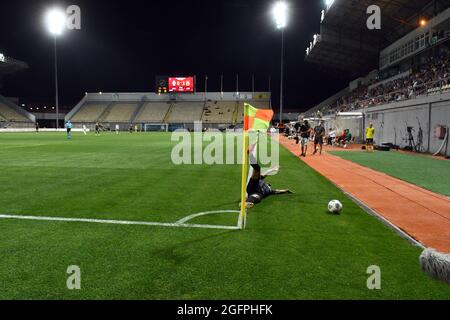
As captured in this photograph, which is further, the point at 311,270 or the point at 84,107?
the point at 84,107

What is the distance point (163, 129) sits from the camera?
77562mm

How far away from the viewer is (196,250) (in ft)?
15.8

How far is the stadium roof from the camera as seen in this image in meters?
34.9

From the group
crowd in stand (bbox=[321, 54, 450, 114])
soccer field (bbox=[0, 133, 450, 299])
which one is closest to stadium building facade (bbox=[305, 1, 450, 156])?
crowd in stand (bbox=[321, 54, 450, 114])

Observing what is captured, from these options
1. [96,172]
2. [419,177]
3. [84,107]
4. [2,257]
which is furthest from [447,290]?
[84,107]

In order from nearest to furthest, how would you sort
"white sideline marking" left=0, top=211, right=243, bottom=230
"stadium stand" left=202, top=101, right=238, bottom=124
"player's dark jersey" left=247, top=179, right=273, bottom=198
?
"white sideline marking" left=0, top=211, right=243, bottom=230 → "player's dark jersey" left=247, top=179, right=273, bottom=198 → "stadium stand" left=202, top=101, right=238, bottom=124

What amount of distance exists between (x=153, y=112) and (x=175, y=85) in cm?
885

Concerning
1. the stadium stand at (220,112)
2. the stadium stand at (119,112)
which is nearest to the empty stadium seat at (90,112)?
the stadium stand at (119,112)

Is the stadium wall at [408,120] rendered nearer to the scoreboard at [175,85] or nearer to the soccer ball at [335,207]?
the soccer ball at [335,207]

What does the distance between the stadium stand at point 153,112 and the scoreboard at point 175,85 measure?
5.43 meters

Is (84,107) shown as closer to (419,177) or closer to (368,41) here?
(368,41)

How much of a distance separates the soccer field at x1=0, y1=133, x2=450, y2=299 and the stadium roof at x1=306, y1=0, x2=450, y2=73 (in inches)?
1315

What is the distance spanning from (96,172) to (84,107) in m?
80.6

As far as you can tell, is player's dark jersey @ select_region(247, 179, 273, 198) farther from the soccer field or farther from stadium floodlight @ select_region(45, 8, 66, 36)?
stadium floodlight @ select_region(45, 8, 66, 36)
